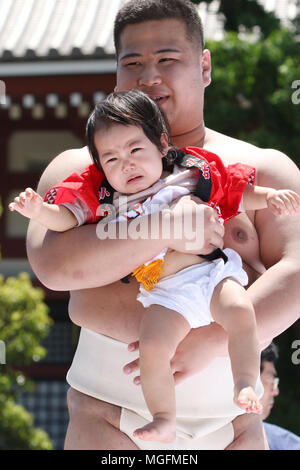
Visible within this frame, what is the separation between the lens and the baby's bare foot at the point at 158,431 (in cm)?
157

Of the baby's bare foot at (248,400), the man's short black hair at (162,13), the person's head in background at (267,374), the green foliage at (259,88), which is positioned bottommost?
the person's head in background at (267,374)

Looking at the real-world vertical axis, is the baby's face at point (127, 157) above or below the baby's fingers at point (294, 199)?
above

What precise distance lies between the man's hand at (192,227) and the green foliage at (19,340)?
4312 millimetres

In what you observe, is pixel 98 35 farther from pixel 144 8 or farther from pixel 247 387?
pixel 247 387

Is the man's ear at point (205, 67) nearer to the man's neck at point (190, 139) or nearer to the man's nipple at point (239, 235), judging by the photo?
the man's neck at point (190, 139)

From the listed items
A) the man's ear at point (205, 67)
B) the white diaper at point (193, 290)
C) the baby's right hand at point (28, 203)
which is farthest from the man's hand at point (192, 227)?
the man's ear at point (205, 67)

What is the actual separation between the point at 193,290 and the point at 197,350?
14 centimetres

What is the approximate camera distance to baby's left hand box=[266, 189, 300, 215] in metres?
1.74

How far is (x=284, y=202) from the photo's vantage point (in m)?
1.74

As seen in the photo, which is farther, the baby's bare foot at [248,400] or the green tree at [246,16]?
the green tree at [246,16]

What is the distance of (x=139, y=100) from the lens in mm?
1764

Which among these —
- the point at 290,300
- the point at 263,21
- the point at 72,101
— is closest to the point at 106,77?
the point at 72,101

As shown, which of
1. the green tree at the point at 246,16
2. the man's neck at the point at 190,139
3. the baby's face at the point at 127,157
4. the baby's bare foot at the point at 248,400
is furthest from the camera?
the green tree at the point at 246,16

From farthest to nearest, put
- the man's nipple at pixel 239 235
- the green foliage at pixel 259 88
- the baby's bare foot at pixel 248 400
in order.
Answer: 1. the green foliage at pixel 259 88
2. the man's nipple at pixel 239 235
3. the baby's bare foot at pixel 248 400
